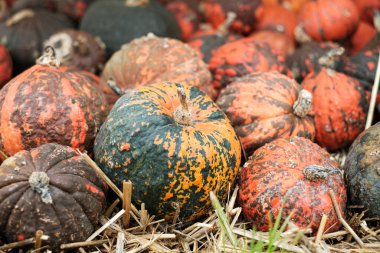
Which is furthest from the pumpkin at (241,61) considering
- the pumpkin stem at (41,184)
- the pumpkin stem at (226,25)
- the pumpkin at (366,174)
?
the pumpkin stem at (41,184)

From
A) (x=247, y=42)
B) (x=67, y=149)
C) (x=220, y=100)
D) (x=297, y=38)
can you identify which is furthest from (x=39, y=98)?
(x=297, y=38)

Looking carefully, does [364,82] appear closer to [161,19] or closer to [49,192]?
[161,19]

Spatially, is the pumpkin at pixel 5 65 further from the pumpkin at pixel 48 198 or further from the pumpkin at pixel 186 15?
Answer: the pumpkin at pixel 186 15

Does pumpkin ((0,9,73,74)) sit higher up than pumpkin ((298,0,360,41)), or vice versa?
pumpkin ((298,0,360,41))

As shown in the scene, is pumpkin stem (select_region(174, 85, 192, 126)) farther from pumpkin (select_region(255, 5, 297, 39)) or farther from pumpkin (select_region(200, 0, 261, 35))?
pumpkin (select_region(255, 5, 297, 39))

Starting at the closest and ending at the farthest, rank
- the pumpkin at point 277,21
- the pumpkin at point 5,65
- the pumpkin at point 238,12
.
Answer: the pumpkin at point 5,65, the pumpkin at point 238,12, the pumpkin at point 277,21

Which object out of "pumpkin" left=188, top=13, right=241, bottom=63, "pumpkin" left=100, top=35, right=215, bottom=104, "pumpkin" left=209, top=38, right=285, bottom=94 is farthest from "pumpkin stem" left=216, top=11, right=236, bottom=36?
"pumpkin" left=100, top=35, right=215, bottom=104
